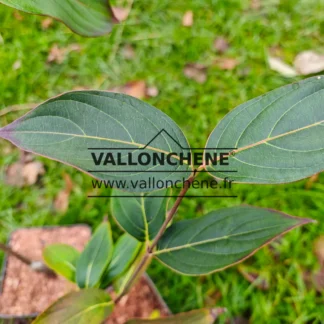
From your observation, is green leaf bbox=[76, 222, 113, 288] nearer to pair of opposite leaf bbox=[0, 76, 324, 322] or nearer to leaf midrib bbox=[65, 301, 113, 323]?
leaf midrib bbox=[65, 301, 113, 323]

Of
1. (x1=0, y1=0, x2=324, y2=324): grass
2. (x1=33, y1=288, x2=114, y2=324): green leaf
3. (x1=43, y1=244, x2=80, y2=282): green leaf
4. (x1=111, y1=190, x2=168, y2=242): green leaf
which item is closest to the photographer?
(x1=33, y1=288, x2=114, y2=324): green leaf

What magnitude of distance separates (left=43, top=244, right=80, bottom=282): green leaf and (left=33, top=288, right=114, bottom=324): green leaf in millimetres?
204

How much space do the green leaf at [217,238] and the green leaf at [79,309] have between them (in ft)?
0.43

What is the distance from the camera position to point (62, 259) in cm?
97

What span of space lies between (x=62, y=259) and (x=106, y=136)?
0.53 meters

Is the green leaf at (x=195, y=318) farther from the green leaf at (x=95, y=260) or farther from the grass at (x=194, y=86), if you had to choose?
the grass at (x=194, y=86)

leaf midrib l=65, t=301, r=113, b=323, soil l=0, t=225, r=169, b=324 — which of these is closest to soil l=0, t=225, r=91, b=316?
soil l=0, t=225, r=169, b=324

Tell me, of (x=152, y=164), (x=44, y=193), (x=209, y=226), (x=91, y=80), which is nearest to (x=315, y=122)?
(x=152, y=164)

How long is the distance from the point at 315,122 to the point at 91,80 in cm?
131

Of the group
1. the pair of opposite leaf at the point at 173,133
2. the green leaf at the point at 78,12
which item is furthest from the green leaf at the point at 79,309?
the green leaf at the point at 78,12

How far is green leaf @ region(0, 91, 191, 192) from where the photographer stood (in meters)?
0.52

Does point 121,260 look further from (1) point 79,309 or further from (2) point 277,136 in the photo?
(2) point 277,136

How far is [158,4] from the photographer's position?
184 cm

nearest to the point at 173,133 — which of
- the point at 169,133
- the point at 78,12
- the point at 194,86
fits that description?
the point at 169,133
